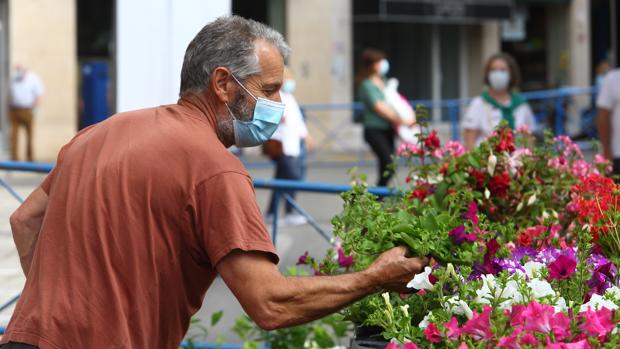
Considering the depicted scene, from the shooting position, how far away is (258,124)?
320cm

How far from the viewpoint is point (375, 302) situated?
10.0 feet

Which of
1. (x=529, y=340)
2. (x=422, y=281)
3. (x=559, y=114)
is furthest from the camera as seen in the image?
(x=559, y=114)

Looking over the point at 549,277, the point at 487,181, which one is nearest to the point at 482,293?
the point at 549,277

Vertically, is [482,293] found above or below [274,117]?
below

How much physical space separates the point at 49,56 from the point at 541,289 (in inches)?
754

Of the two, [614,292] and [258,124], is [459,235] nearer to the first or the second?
[614,292]

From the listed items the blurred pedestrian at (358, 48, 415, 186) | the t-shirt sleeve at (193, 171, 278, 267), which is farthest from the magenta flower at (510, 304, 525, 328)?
the blurred pedestrian at (358, 48, 415, 186)

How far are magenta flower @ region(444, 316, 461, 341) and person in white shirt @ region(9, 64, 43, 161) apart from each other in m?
17.3

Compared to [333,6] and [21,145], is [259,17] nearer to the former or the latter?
[333,6]

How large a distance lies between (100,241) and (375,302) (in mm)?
688

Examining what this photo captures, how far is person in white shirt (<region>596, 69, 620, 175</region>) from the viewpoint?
317 inches

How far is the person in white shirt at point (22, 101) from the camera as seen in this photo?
1928 cm

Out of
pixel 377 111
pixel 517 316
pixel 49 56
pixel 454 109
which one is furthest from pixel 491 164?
pixel 49 56

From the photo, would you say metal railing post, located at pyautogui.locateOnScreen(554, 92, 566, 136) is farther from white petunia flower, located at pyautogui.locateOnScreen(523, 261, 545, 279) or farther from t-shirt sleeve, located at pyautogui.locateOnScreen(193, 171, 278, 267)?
t-shirt sleeve, located at pyautogui.locateOnScreen(193, 171, 278, 267)
